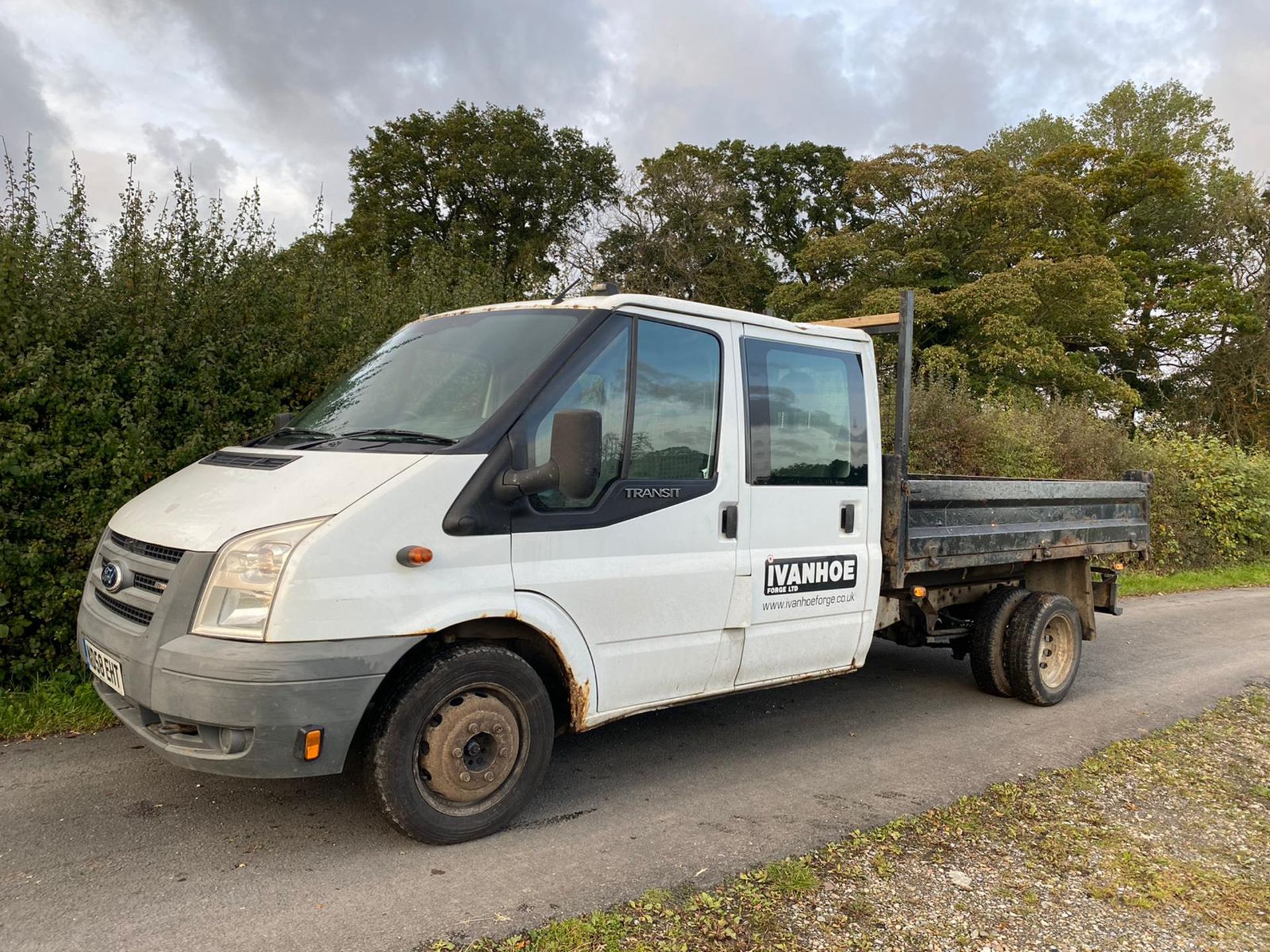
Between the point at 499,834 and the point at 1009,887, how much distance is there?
2.08m

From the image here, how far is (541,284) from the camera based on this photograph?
1060 centimetres

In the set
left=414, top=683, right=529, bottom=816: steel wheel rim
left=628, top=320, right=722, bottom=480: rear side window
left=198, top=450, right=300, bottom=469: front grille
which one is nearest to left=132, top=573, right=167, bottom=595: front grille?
left=198, top=450, right=300, bottom=469: front grille

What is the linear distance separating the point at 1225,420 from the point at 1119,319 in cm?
523

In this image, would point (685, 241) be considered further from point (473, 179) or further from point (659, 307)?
point (659, 307)

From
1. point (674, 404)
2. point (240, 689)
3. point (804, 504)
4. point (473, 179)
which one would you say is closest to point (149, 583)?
point (240, 689)

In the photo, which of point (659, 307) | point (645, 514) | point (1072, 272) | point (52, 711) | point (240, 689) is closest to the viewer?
point (240, 689)

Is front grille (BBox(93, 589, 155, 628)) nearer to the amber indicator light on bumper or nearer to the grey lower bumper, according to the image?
the grey lower bumper

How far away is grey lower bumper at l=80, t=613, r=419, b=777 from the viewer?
3.13m

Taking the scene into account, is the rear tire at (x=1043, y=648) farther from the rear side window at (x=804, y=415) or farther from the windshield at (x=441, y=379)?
the windshield at (x=441, y=379)

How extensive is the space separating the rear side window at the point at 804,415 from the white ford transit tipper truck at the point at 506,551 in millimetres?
16

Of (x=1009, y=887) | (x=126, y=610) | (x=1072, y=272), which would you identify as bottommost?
(x=1009, y=887)

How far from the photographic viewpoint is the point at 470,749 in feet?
11.9

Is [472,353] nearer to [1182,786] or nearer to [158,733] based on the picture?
[158,733]

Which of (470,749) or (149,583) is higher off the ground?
(149,583)
